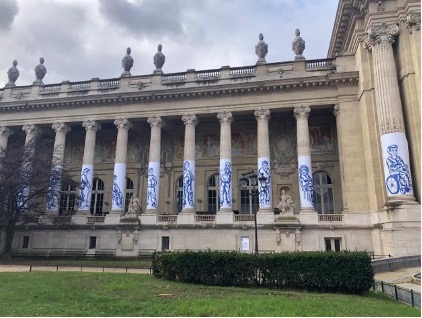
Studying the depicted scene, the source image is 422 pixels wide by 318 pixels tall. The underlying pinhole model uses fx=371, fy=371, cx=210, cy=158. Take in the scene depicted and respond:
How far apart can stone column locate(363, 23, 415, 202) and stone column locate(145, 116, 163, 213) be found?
737 inches

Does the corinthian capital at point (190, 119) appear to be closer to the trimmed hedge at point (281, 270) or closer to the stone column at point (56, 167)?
the stone column at point (56, 167)

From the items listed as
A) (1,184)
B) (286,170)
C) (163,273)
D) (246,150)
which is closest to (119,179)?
(1,184)

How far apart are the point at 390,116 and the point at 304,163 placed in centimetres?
762

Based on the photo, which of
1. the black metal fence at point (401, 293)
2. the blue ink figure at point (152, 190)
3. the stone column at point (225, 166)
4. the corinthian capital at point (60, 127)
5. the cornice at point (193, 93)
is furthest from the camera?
the corinthian capital at point (60, 127)

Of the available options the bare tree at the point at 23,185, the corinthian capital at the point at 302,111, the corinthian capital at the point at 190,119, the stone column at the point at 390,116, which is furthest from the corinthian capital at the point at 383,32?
the bare tree at the point at 23,185

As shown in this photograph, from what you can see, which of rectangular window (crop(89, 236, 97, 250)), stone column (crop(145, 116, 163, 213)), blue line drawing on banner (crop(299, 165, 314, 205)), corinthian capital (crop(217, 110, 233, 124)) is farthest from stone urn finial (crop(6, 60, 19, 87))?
blue line drawing on banner (crop(299, 165, 314, 205))

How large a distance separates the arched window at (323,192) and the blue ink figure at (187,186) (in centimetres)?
1176

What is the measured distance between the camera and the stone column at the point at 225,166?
31.6 m

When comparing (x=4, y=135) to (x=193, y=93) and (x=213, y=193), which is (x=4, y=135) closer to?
(x=193, y=93)

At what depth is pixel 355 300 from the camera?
1166 cm

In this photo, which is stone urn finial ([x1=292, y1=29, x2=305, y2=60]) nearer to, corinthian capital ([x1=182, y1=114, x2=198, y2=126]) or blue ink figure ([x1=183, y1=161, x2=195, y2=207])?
corinthian capital ([x1=182, y1=114, x2=198, y2=126])

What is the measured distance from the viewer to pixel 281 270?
1376cm

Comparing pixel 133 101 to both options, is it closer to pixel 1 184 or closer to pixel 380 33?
pixel 1 184

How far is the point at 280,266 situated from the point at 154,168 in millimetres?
21629
